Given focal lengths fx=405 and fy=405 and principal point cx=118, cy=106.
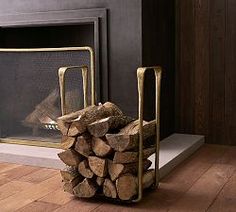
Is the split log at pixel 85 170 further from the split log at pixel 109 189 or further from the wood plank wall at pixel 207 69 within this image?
the wood plank wall at pixel 207 69

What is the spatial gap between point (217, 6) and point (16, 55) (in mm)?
1471

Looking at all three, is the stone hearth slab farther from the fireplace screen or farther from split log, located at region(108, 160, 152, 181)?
split log, located at region(108, 160, 152, 181)

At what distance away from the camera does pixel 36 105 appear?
9.05 feet

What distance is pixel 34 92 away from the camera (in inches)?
108

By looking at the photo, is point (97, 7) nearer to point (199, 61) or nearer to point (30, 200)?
point (199, 61)

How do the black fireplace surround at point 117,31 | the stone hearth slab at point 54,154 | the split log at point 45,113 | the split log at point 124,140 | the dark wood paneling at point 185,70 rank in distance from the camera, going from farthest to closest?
the dark wood paneling at point 185,70, the split log at point 45,113, the black fireplace surround at point 117,31, the stone hearth slab at point 54,154, the split log at point 124,140

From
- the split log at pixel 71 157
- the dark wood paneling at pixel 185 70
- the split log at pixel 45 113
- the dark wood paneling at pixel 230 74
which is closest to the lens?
the split log at pixel 71 157

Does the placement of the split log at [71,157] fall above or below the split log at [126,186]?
above

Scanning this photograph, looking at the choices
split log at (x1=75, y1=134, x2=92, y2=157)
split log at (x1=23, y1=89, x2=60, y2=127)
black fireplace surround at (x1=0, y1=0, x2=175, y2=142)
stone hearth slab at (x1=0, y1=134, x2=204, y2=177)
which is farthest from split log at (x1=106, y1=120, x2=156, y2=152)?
split log at (x1=23, y1=89, x2=60, y2=127)

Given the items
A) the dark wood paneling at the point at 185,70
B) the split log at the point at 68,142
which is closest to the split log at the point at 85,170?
the split log at the point at 68,142

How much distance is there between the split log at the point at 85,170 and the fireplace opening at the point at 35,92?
0.77 metres

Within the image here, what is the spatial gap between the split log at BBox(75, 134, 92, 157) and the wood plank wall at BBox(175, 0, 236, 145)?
54.6 inches

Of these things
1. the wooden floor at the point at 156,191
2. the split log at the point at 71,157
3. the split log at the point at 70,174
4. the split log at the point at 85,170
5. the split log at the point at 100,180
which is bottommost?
the wooden floor at the point at 156,191

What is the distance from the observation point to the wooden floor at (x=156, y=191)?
183 cm
